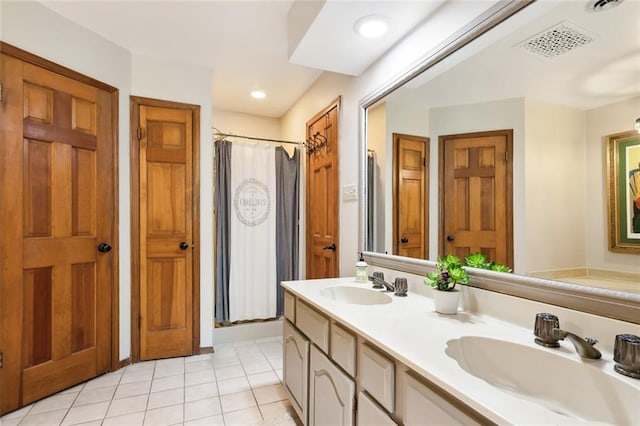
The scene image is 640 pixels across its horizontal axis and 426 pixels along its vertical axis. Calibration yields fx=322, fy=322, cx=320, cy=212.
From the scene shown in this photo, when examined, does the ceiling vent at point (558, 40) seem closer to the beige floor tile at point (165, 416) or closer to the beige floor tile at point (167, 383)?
the beige floor tile at point (165, 416)

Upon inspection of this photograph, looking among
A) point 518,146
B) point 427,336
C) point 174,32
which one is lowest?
point 427,336

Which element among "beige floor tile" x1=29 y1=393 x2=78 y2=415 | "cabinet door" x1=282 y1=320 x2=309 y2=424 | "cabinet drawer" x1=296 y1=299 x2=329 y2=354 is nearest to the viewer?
"cabinet drawer" x1=296 y1=299 x2=329 y2=354

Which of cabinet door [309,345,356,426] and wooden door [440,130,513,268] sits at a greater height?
wooden door [440,130,513,268]

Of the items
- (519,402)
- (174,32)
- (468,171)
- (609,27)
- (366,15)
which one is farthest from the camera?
(174,32)

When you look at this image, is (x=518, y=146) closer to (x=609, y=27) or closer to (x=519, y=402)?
(x=609, y=27)

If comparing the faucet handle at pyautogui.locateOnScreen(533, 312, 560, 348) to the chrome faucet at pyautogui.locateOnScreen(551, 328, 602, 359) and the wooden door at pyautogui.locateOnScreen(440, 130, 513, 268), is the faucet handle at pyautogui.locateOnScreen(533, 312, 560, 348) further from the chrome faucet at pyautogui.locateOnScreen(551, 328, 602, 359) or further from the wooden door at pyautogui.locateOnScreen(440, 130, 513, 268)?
the wooden door at pyautogui.locateOnScreen(440, 130, 513, 268)

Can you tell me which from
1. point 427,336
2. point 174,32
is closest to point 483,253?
point 427,336

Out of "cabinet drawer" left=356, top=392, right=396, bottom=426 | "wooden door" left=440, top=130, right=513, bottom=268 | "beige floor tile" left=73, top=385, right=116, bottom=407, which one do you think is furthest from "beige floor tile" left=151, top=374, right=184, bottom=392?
"wooden door" left=440, top=130, right=513, bottom=268

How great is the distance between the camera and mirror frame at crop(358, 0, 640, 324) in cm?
87

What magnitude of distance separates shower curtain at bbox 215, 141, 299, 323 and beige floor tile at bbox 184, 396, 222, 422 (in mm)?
1080

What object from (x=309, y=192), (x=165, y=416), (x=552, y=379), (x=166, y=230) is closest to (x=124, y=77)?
(x=166, y=230)

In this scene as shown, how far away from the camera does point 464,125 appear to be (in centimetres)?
145

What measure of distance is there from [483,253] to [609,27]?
0.82m

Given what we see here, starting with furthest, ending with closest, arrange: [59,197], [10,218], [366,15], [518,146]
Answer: [59,197], [10,218], [366,15], [518,146]
